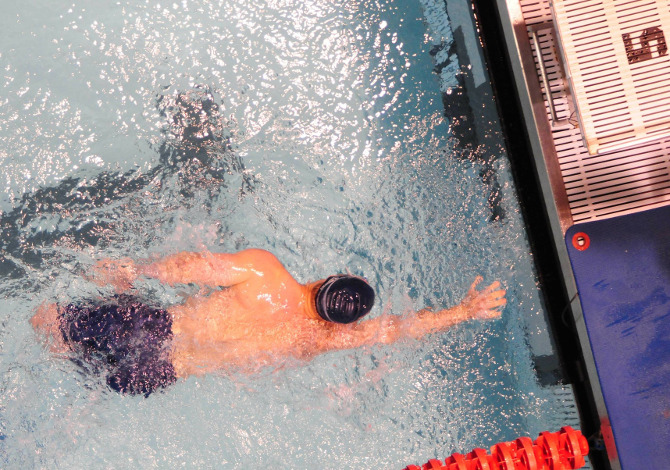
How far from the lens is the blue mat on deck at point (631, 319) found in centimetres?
260

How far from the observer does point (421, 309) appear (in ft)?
11.3

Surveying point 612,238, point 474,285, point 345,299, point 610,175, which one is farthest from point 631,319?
point 345,299

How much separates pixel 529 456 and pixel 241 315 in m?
1.60

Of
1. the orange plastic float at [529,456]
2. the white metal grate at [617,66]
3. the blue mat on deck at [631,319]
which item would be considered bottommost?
the orange plastic float at [529,456]

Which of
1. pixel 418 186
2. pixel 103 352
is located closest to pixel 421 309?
pixel 418 186

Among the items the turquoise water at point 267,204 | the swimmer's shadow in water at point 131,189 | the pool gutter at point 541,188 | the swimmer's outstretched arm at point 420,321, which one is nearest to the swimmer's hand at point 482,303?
the swimmer's outstretched arm at point 420,321

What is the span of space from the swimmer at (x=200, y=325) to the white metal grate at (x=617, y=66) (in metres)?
1.44

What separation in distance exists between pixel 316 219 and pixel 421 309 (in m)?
0.91

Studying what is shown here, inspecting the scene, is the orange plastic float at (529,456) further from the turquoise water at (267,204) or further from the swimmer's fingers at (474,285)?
the swimmer's fingers at (474,285)

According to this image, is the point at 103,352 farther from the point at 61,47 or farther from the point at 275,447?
the point at 61,47

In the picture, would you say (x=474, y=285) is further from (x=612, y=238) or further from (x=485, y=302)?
(x=612, y=238)

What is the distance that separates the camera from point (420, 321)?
333 cm

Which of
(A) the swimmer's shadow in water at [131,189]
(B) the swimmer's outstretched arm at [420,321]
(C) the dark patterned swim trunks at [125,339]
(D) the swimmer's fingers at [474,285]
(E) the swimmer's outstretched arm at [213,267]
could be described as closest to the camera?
(E) the swimmer's outstretched arm at [213,267]

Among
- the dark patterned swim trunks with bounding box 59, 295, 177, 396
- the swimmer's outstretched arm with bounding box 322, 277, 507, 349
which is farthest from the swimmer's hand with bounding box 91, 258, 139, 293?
the swimmer's outstretched arm with bounding box 322, 277, 507, 349
